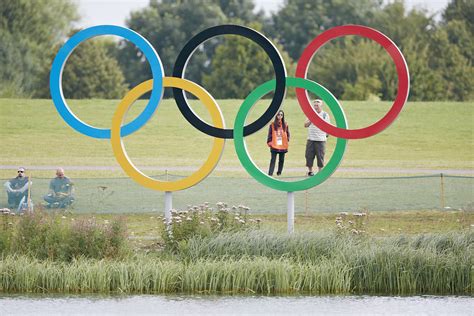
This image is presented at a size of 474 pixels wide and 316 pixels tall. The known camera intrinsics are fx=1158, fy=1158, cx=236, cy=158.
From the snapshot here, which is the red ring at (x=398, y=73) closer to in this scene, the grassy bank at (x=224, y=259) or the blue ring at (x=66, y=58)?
the grassy bank at (x=224, y=259)

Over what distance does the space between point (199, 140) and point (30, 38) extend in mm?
28551

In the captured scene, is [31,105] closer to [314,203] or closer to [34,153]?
[34,153]

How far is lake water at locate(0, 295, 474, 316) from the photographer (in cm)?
1684

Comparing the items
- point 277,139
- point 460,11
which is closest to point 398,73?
point 277,139

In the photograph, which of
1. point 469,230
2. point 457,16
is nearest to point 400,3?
point 457,16

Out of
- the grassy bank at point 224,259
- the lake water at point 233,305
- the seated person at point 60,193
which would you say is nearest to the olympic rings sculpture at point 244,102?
the grassy bank at point 224,259

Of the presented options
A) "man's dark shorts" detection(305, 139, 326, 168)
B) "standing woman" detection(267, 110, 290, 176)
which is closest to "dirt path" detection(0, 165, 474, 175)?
"man's dark shorts" detection(305, 139, 326, 168)

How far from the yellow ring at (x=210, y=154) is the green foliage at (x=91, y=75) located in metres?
39.2

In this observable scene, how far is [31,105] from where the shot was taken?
48.8 metres

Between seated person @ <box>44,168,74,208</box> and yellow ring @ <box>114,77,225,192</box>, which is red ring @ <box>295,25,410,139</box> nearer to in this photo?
yellow ring @ <box>114,77,225,192</box>

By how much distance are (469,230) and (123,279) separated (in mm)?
6302

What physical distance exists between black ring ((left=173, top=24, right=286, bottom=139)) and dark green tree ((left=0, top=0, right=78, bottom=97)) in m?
39.1

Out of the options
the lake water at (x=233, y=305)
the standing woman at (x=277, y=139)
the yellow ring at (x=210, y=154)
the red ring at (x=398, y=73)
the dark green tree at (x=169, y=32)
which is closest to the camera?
the lake water at (x=233, y=305)

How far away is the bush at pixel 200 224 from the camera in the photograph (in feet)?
66.5
